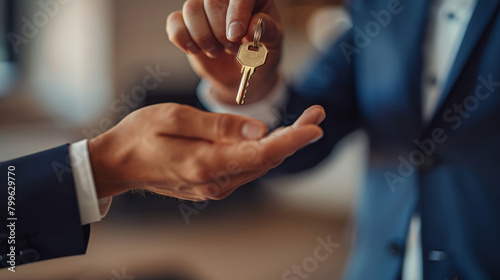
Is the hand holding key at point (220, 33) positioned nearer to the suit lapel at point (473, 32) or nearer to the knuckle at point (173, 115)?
the knuckle at point (173, 115)

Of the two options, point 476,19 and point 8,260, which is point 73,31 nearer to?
point 8,260

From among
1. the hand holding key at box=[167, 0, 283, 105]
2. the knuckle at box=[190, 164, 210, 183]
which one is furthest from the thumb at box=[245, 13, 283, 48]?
the knuckle at box=[190, 164, 210, 183]

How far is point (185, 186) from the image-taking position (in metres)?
0.31

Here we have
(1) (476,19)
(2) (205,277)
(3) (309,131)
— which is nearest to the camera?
(3) (309,131)

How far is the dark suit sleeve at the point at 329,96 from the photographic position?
1.87ft

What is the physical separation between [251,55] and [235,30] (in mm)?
26

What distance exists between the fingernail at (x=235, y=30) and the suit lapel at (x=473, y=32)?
0.26 meters

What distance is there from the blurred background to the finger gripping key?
0.60ft

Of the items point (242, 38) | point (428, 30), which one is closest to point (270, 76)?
point (242, 38)

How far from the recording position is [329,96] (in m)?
0.58

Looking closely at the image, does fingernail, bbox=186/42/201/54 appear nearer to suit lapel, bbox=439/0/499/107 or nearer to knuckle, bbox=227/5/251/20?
knuckle, bbox=227/5/251/20

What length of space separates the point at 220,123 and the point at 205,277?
0.34m

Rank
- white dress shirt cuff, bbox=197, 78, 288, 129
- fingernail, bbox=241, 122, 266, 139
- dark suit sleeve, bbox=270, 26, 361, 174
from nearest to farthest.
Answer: fingernail, bbox=241, 122, 266, 139 < white dress shirt cuff, bbox=197, 78, 288, 129 < dark suit sleeve, bbox=270, 26, 361, 174

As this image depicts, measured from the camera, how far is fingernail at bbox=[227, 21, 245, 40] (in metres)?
0.31
